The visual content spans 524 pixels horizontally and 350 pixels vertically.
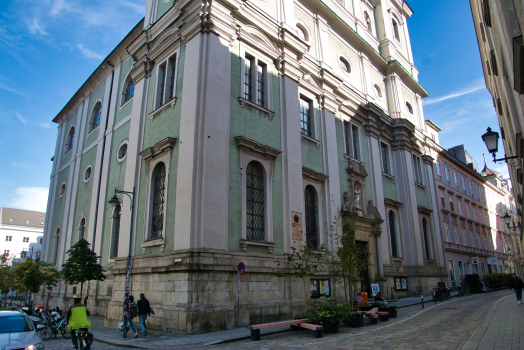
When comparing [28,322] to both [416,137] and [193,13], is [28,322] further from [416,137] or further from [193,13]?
[416,137]

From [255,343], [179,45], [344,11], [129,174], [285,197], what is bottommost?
[255,343]

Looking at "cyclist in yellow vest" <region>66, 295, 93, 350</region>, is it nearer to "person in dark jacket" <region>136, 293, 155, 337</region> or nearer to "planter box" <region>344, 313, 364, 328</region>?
"person in dark jacket" <region>136, 293, 155, 337</region>

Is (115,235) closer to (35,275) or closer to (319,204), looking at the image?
(35,275)

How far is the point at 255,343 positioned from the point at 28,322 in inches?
231

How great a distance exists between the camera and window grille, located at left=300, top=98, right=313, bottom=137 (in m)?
20.9

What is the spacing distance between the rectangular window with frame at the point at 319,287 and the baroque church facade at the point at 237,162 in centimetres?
9

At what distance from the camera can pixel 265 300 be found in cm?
1482

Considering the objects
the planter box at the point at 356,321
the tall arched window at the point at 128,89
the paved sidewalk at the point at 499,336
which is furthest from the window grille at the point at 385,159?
the tall arched window at the point at 128,89

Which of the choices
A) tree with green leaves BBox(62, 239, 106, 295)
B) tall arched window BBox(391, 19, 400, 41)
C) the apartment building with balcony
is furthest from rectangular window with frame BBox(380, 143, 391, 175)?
tree with green leaves BBox(62, 239, 106, 295)

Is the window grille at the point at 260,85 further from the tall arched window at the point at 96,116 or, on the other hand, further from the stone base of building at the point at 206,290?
the tall arched window at the point at 96,116

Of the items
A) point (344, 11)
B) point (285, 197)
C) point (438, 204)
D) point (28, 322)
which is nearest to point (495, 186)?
point (438, 204)

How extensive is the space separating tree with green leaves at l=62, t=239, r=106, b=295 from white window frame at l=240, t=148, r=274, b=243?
9.86m

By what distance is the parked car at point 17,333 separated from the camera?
285 inches

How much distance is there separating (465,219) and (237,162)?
3552 centimetres
